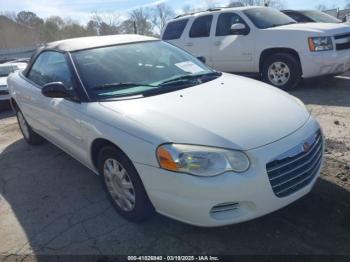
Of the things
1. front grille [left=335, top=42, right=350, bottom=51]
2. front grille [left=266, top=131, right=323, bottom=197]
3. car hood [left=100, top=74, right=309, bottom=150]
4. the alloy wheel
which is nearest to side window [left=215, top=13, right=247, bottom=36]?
front grille [left=335, top=42, right=350, bottom=51]

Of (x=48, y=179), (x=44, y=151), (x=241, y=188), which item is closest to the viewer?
(x=241, y=188)

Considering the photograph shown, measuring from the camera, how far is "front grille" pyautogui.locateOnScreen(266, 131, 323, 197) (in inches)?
98.8

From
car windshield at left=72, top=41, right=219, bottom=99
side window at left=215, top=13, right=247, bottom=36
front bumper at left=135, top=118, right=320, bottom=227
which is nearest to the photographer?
front bumper at left=135, top=118, right=320, bottom=227

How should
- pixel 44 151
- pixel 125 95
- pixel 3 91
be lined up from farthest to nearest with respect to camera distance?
1. pixel 3 91
2. pixel 44 151
3. pixel 125 95

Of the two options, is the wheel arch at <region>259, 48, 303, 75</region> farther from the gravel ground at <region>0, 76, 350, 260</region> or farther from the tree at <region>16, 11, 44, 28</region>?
the tree at <region>16, 11, 44, 28</region>

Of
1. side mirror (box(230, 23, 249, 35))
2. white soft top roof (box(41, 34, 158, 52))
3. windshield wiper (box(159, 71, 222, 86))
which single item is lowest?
side mirror (box(230, 23, 249, 35))

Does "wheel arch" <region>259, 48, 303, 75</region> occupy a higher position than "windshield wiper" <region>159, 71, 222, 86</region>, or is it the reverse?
"windshield wiper" <region>159, 71, 222, 86</region>

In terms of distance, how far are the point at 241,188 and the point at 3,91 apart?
858cm

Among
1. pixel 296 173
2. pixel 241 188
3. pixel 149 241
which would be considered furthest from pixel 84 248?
pixel 296 173

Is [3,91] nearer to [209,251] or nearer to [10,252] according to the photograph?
[10,252]

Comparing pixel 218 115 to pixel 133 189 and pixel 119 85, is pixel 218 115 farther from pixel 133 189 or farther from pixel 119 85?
pixel 119 85

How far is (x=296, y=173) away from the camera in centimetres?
265

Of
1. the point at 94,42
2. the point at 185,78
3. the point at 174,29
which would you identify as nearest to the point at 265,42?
the point at 174,29

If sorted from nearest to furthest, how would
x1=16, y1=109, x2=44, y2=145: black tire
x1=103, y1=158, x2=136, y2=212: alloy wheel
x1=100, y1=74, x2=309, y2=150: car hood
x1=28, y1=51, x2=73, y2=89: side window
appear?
x1=100, y1=74, x2=309, y2=150: car hood → x1=103, y1=158, x2=136, y2=212: alloy wheel → x1=28, y1=51, x2=73, y2=89: side window → x1=16, y1=109, x2=44, y2=145: black tire
